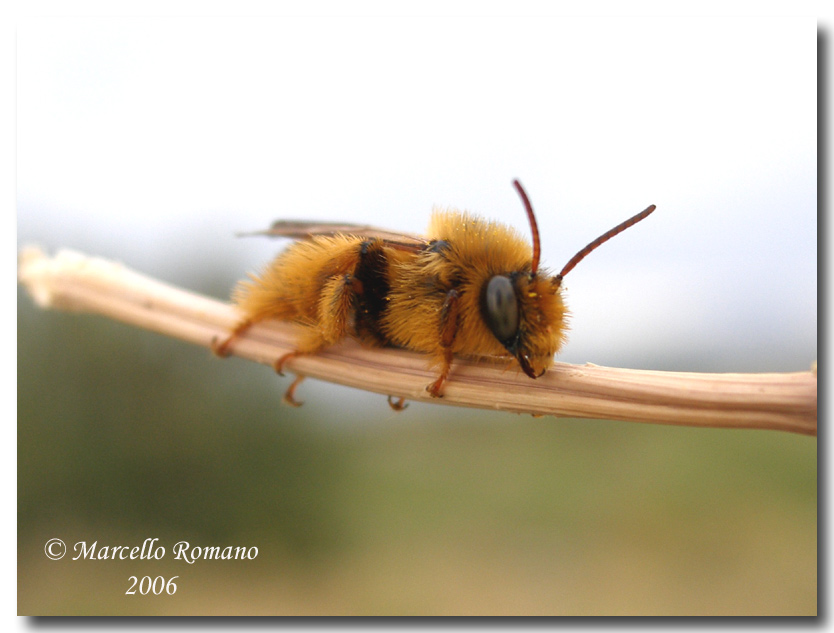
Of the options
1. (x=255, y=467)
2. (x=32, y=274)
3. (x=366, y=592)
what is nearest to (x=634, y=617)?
(x=32, y=274)

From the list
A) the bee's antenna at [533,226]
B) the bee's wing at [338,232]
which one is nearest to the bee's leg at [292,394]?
the bee's wing at [338,232]

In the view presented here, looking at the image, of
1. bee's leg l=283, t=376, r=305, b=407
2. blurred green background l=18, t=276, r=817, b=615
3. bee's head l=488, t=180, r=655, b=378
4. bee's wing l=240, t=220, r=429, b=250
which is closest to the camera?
bee's head l=488, t=180, r=655, b=378

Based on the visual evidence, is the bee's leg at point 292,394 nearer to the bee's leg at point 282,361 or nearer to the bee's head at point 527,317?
the bee's leg at point 282,361

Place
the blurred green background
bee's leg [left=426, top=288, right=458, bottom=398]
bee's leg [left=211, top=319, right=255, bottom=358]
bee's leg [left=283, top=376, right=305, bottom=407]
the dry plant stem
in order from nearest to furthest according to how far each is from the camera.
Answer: the dry plant stem < bee's leg [left=426, top=288, right=458, bottom=398] < bee's leg [left=211, top=319, right=255, bottom=358] < bee's leg [left=283, top=376, right=305, bottom=407] < the blurred green background

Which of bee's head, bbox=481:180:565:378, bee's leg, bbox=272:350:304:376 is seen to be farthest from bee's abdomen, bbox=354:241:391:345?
bee's head, bbox=481:180:565:378

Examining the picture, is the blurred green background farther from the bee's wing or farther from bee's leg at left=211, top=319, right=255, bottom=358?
the bee's wing

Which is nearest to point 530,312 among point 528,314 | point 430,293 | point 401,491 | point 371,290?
point 528,314

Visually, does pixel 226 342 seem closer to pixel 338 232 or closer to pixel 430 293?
pixel 338 232

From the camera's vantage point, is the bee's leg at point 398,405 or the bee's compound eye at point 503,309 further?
the bee's leg at point 398,405
